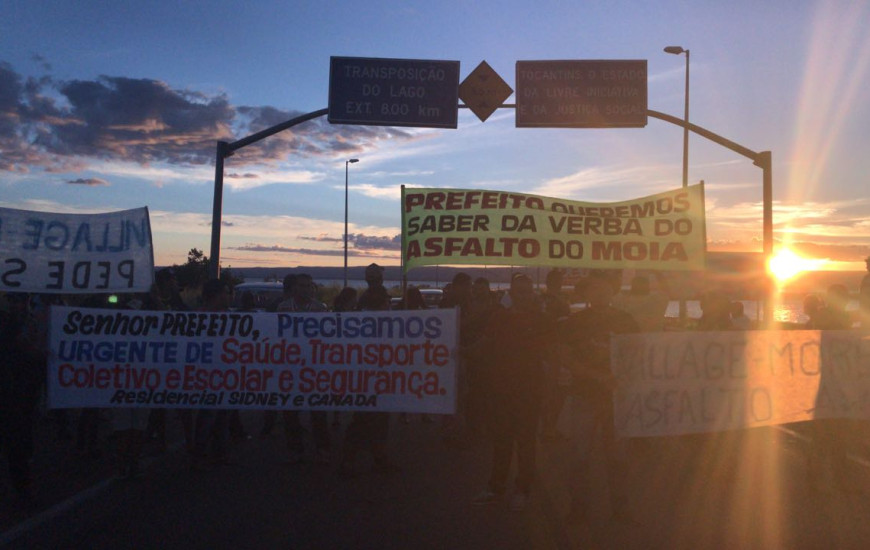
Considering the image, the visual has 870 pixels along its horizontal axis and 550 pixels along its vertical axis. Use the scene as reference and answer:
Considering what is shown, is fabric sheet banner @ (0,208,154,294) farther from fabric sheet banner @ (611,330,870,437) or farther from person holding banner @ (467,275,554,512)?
fabric sheet banner @ (611,330,870,437)

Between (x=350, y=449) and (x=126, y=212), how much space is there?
3871mm

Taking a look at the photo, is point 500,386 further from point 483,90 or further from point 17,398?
point 483,90

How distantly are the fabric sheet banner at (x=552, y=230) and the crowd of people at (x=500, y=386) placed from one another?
0.38 metres

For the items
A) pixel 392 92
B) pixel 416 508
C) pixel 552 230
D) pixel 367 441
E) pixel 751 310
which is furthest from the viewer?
pixel 751 310

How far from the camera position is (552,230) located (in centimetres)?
1012

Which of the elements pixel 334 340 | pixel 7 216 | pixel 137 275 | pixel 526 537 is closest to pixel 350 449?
pixel 334 340

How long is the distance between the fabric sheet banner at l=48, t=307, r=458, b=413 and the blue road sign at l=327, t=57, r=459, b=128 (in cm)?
692

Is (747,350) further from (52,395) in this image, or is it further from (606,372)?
(52,395)

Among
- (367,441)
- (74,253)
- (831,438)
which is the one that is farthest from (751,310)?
(74,253)

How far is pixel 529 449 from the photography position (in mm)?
6711

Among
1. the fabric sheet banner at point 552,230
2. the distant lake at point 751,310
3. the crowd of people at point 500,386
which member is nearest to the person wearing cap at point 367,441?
the crowd of people at point 500,386

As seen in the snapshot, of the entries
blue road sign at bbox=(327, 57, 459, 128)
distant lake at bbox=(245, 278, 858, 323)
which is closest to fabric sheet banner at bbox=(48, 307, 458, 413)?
distant lake at bbox=(245, 278, 858, 323)

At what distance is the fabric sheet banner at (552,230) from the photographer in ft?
32.8

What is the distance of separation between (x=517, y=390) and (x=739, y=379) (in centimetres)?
222
